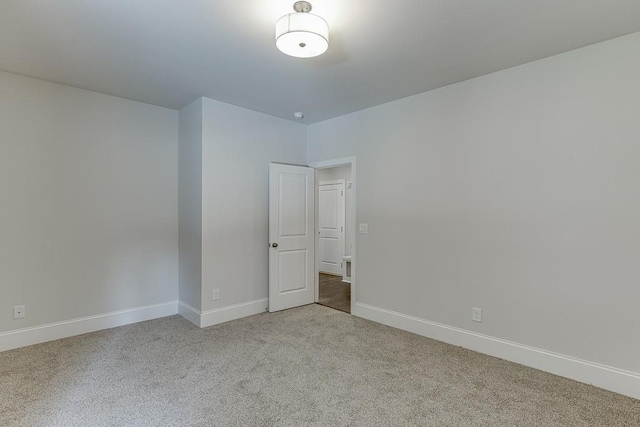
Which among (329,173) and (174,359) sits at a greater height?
(329,173)

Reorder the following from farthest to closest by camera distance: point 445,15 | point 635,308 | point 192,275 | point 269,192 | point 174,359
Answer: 1. point 269,192
2. point 192,275
3. point 174,359
4. point 635,308
5. point 445,15

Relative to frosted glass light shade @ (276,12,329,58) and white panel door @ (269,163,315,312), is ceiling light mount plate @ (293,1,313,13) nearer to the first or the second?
frosted glass light shade @ (276,12,329,58)

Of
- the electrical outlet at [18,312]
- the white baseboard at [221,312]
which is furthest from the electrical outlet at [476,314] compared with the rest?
the electrical outlet at [18,312]

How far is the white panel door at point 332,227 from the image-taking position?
271 inches

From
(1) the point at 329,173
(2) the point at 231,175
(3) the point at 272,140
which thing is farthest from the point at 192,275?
(1) the point at 329,173

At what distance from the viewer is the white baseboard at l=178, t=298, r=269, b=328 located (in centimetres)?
364

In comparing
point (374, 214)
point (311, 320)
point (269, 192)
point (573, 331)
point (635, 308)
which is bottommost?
point (311, 320)

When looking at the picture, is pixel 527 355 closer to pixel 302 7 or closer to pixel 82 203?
pixel 302 7

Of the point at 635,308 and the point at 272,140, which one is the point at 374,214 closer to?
the point at 272,140

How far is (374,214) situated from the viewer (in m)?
A: 3.88

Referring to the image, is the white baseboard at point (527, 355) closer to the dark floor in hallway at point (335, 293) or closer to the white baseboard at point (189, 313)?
the dark floor in hallway at point (335, 293)

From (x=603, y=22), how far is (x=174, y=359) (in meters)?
4.21

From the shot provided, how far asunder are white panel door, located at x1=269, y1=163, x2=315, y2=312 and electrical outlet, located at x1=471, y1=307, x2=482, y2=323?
2.27m

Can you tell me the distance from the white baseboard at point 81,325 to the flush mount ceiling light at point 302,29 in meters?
3.41
